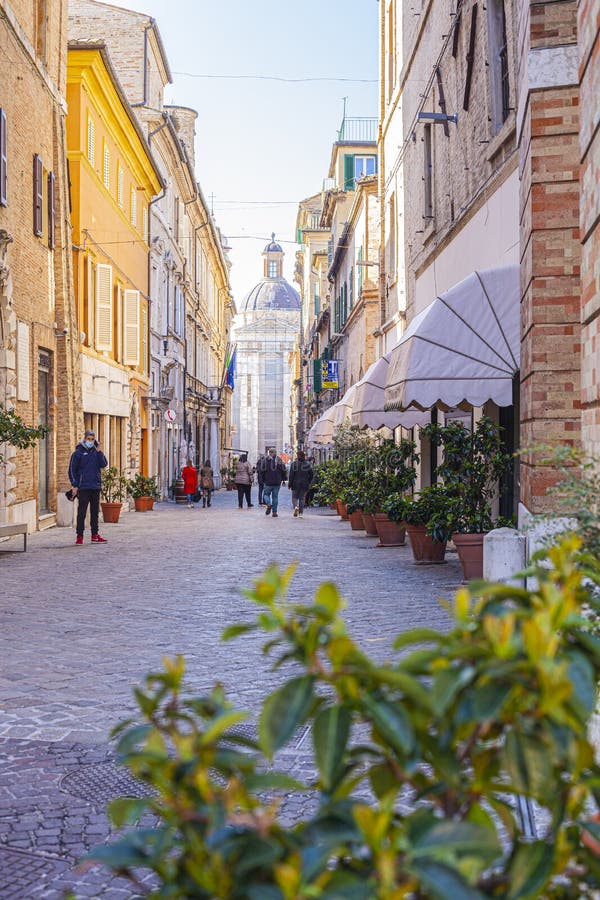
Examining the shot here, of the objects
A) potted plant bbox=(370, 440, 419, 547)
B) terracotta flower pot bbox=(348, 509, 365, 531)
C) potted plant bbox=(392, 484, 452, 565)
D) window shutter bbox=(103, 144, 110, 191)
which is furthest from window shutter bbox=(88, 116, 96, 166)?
potted plant bbox=(392, 484, 452, 565)

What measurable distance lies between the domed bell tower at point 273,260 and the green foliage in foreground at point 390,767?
16299 centimetres

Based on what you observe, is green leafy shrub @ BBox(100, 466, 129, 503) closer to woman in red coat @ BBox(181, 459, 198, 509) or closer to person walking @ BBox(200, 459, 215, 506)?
person walking @ BBox(200, 459, 215, 506)

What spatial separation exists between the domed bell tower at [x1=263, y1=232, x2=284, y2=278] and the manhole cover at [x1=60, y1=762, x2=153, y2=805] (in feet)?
525

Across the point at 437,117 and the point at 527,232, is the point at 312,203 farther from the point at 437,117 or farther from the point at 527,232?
the point at 527,232

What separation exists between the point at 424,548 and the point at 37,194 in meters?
10.6

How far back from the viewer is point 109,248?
27500 millimetres

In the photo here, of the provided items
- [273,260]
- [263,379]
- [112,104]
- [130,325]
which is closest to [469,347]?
[112,104]

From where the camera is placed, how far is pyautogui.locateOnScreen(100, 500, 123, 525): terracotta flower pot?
22.8m

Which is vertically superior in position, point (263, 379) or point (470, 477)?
point (263, 379)

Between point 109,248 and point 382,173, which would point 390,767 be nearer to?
point 109,248

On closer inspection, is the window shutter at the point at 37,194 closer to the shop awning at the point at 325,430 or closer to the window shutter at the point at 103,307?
the window shutter at the point at 103,307

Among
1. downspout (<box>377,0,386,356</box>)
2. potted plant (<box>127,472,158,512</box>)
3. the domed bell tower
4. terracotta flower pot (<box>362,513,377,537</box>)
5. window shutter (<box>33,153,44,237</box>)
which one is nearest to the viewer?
terracotta flower pot (<box>362,513,377,537</box>)

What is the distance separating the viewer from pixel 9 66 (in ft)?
58.3

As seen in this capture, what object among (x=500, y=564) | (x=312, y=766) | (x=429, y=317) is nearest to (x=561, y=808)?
(x=312, y=766)
